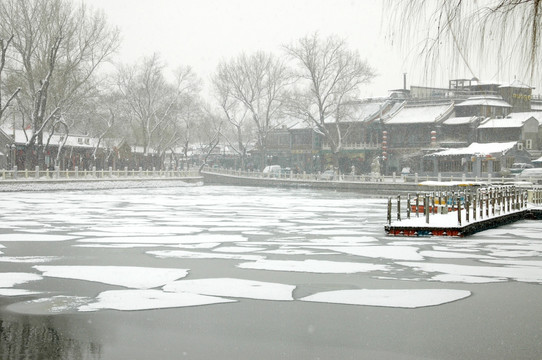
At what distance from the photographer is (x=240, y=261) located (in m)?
13.9

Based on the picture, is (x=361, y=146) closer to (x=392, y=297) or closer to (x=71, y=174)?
(x=71, y=174)

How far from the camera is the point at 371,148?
7775 centimetres

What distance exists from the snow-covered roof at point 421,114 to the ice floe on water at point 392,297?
6038 cm

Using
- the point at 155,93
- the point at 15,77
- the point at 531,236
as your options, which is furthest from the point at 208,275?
the point at 155,93

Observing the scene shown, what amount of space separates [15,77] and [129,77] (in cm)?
1766

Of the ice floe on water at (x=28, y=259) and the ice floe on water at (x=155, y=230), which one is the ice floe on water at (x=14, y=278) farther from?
the ice floe on water at (x=155, y=230)

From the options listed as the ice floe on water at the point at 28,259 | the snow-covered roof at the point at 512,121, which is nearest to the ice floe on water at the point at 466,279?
the ice floe on water at the point at 28,259

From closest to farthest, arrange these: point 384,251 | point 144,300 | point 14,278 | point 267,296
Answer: point 144,300
point 267,296
point 14,278
point 384,251

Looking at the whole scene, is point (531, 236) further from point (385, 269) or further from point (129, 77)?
point (129, 77)

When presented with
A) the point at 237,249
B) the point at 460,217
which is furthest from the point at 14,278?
the point at 460,217

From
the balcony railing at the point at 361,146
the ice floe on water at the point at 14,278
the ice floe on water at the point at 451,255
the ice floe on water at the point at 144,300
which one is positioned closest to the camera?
the ice floe on water at the point at 144,300

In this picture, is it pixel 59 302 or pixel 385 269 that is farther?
pixel 385 269

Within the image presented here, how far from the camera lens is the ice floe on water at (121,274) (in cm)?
1120

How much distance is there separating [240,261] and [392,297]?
4437 mm
